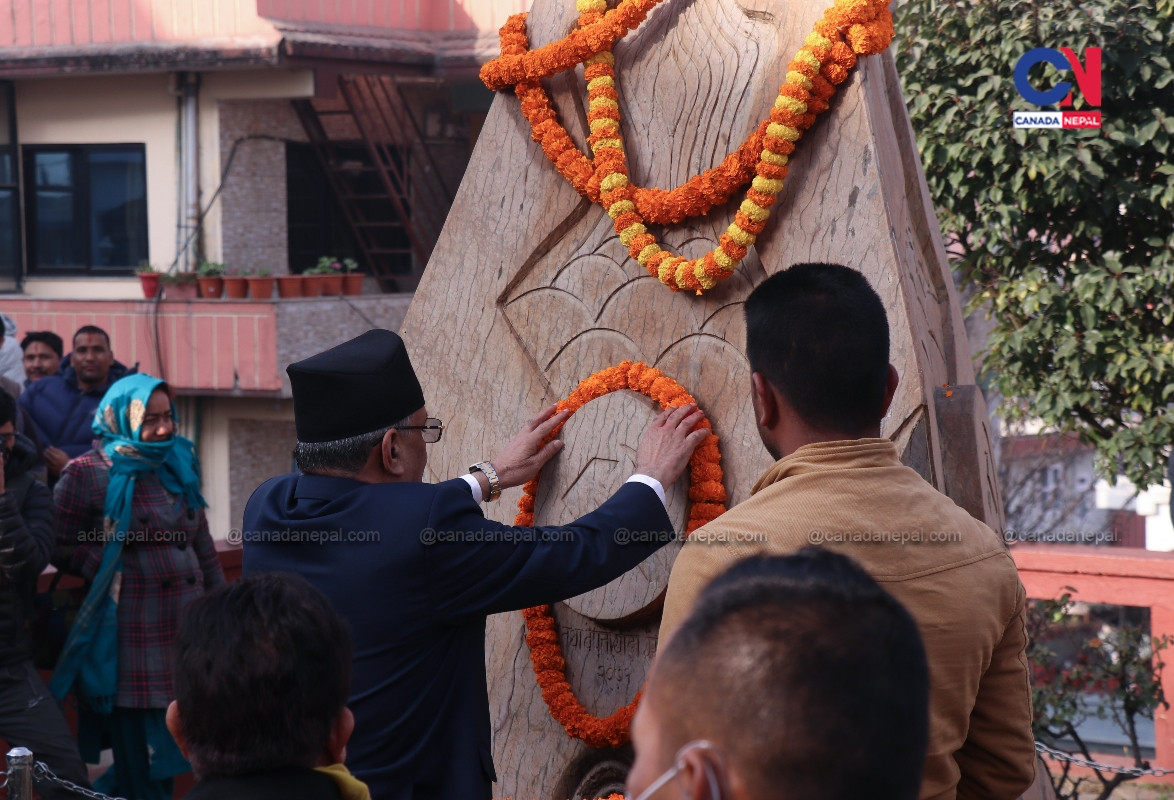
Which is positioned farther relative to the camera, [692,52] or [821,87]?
[692,52]

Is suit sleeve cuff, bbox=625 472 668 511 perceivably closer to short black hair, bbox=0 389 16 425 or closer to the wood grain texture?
the wood grain texture

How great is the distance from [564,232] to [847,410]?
1443 millimetres

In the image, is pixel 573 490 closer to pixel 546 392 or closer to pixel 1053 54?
pixel 546 392

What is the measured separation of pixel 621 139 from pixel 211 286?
733 cm

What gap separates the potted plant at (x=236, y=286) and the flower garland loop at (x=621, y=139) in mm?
6831

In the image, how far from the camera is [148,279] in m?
9.81

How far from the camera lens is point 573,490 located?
303 centimetres

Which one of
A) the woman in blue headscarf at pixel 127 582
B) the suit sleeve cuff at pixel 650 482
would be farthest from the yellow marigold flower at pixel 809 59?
the woman in blue headscarf at pixel 127 582

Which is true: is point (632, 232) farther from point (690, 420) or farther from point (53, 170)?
point (53, 170)

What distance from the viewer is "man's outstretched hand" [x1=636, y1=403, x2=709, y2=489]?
9.03 ft

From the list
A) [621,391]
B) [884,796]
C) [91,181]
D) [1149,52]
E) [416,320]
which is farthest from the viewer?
[91,181]

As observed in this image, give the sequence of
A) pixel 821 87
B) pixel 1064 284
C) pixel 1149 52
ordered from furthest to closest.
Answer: pixel 1064 284 < pixel 1149 52 < pixel 821 87

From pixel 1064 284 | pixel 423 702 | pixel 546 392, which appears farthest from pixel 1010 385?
pixel 423 702

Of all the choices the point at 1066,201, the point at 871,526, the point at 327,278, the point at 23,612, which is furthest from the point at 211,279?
the point at 871,526
